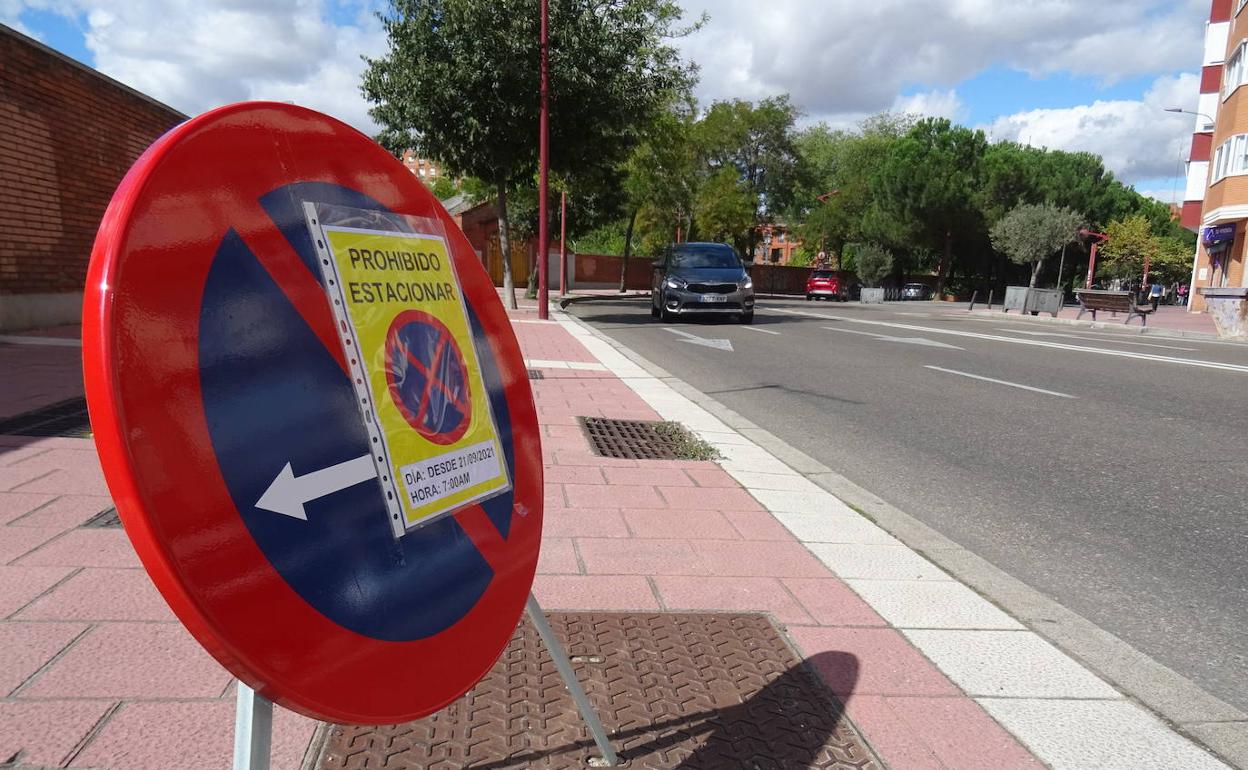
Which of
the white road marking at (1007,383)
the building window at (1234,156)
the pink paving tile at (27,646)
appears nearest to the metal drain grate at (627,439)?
the pink paving tile at (27,646)

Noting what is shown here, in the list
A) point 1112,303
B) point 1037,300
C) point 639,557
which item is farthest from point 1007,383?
point 1037,300

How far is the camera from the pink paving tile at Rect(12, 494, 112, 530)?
3.28m

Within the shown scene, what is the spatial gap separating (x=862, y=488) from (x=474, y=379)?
12.2 ft

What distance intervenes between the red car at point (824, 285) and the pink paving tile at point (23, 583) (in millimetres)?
43259

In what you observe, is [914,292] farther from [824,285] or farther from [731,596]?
[731,596]

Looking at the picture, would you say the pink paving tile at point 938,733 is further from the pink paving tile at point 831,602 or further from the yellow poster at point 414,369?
the yellow poster at point 414,369

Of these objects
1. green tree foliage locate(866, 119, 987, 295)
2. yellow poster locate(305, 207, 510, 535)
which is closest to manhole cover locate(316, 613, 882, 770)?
yellow poster locate(305, 207, 510, 535)

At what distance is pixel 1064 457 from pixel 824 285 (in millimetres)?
39720

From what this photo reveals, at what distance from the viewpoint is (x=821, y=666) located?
2404mm

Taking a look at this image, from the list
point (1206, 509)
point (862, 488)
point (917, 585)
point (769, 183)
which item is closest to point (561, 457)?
point (862, 488)

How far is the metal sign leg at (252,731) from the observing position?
1061mm

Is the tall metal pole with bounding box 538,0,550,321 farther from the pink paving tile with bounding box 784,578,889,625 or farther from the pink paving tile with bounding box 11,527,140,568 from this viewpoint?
the pink paving tile with bounding box 784,578,889,625

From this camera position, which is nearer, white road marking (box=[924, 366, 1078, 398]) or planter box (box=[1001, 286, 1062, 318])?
white road marking (box=[924, 366, 1078, 398])

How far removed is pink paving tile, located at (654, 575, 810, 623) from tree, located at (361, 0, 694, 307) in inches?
567
